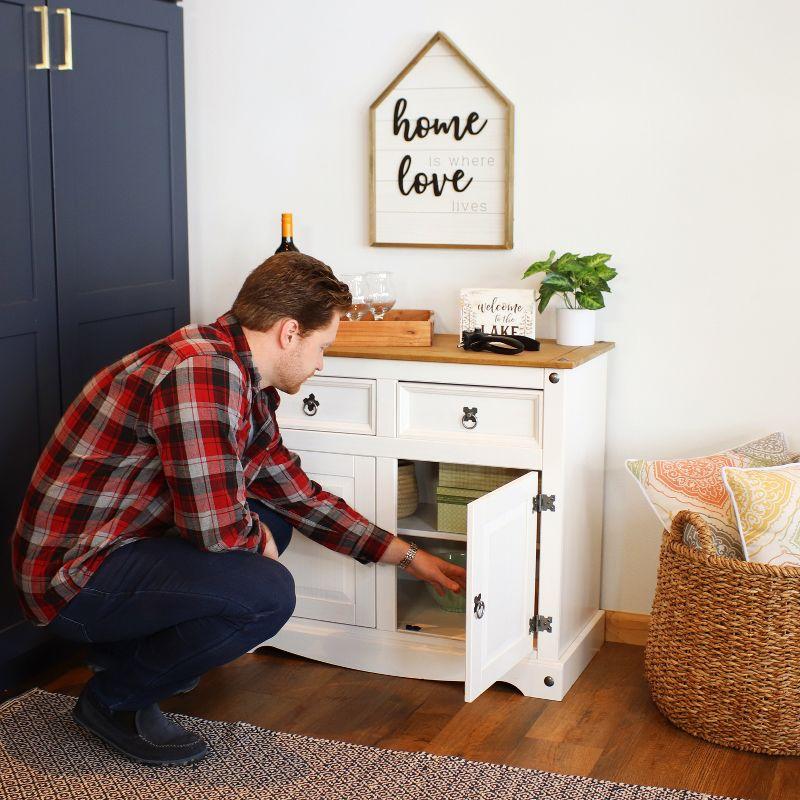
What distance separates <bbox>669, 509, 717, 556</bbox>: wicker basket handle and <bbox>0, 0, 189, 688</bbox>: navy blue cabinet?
150cm

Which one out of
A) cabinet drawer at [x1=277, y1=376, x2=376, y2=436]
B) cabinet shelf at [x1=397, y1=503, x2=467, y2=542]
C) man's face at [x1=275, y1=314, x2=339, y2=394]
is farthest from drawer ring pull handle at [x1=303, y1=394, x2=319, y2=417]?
man's face at [x1=275, y1=314, x2=339, y2=394]

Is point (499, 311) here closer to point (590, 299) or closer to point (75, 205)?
point (590, 299)

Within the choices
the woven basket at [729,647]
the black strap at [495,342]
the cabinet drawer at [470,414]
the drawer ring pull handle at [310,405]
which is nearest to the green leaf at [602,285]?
the black strap at [495,342]

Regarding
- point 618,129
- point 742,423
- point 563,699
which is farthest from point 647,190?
point 563,699

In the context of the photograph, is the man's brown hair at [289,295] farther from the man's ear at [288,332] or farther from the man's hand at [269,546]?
the man's hand at [269,546]

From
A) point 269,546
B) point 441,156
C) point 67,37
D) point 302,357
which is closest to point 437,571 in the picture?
point 269,546

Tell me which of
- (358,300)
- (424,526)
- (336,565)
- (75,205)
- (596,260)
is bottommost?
(336,565)

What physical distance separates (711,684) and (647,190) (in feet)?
3.99

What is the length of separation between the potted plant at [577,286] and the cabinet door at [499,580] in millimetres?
421

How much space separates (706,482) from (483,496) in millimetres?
526

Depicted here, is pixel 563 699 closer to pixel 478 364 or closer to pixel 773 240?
pixel 478 364

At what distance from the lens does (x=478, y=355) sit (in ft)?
8.45

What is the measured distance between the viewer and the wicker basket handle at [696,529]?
2336 mm

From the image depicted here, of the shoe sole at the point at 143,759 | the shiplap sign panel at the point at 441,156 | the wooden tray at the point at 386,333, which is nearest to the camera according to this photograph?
the shoe sole at the point at 143,759
